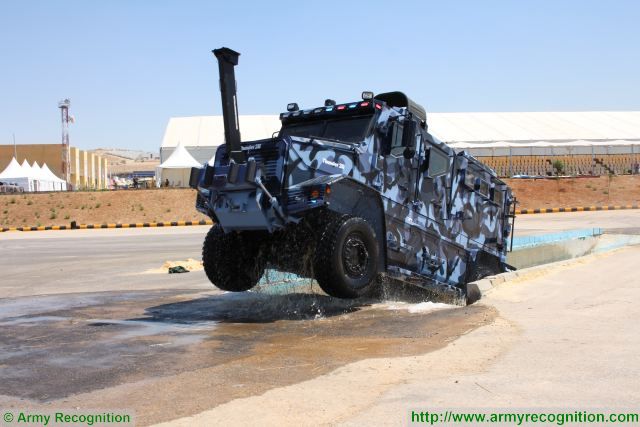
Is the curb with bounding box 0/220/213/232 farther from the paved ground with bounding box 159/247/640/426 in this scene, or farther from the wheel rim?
the paved ground with bounding box 159/247/640/426

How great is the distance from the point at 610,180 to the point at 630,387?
1530 inches

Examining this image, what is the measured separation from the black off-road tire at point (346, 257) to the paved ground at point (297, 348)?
46 cm

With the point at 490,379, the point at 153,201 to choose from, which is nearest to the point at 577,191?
the point at 153,201

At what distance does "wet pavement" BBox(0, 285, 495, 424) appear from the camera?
18.3ft

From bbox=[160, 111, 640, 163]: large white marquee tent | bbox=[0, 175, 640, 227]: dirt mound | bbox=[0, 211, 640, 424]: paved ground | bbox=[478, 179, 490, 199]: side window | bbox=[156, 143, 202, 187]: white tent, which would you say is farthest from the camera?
bbox=[160, 111, 640, 163]: large white marquee tent

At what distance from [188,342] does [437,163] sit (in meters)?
5.00

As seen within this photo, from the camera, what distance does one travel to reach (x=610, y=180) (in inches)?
1634

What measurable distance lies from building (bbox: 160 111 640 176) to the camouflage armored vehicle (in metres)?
35.5

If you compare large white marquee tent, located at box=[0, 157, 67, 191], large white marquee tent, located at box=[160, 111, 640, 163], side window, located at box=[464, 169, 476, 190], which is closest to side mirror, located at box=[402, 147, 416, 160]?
side window, located at box=[464, 169, 476, 190]

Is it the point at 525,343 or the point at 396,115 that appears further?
the point at 396,115

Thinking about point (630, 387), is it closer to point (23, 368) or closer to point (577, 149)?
point (23, 368)

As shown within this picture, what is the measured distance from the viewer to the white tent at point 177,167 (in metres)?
46.8

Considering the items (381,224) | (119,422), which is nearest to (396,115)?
(381,224)

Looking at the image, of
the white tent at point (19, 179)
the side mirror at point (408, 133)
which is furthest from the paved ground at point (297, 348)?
the white tent at point (19, 179)
